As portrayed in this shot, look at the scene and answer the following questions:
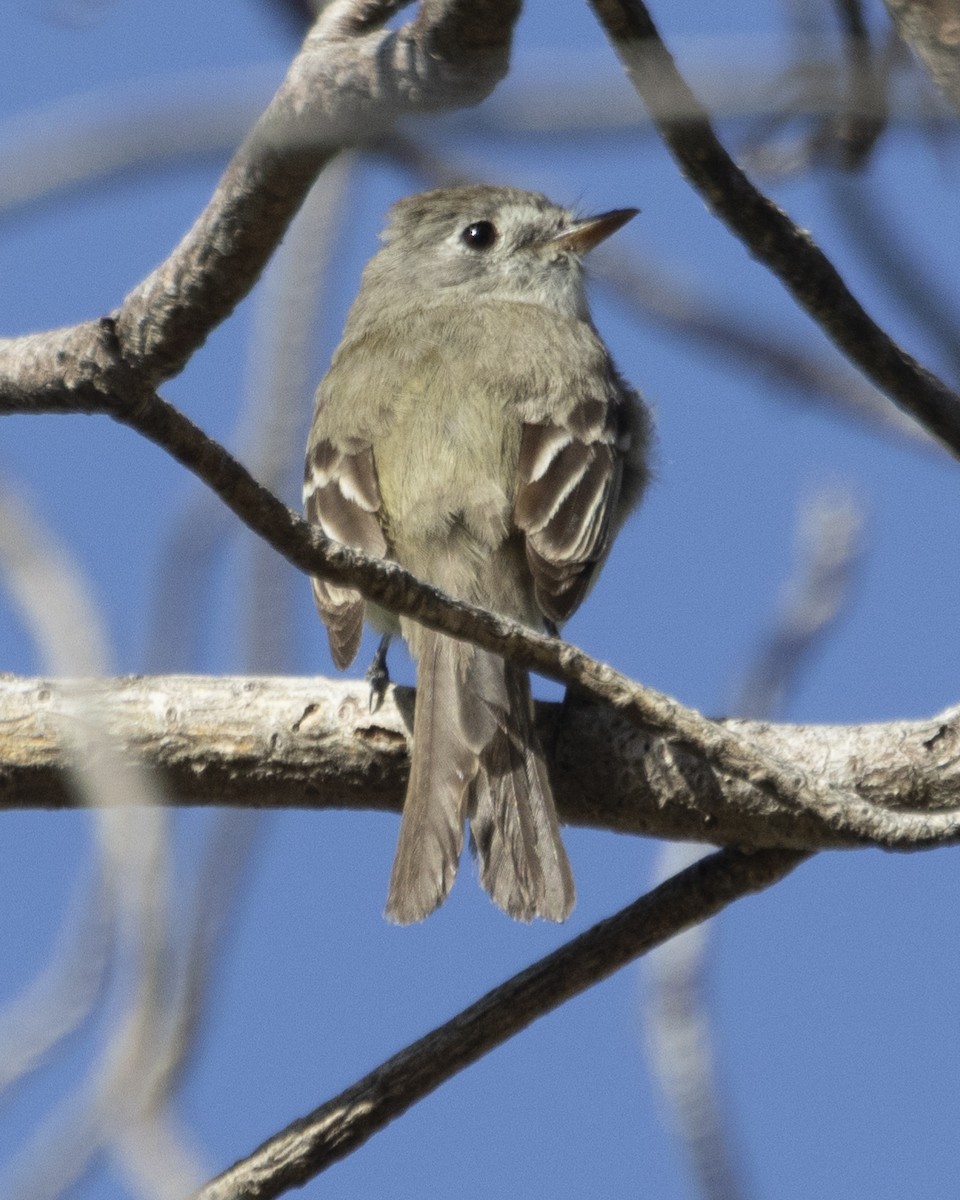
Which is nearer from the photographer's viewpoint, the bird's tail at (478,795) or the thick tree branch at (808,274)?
the thick tree branch at (808,274)

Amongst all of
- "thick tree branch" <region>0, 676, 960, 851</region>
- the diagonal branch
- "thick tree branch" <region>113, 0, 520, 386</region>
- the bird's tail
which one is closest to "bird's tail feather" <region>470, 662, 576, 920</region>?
the bird's tail

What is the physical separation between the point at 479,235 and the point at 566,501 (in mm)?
2167

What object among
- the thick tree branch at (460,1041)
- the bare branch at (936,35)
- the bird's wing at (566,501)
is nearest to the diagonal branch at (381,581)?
the thick tree branch at (460,1041)

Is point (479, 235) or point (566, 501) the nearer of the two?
point (566, 501)

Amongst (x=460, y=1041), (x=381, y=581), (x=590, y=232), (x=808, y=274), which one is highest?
(x=590, y=232)

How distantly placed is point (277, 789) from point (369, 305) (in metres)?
2.95

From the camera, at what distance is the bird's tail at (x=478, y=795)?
4.45 meters

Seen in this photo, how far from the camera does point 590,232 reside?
22.8ft

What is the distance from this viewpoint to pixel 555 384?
5.95 meters

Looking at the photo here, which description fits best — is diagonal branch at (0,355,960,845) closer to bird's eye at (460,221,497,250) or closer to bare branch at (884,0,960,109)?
bare branch at (884,0,960,109)

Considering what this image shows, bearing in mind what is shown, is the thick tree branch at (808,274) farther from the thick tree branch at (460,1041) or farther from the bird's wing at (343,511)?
the bird's wing at (343,511)

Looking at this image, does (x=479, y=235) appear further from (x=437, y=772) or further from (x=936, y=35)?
(x=936, y=35)

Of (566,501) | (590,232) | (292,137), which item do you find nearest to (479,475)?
(566,501)

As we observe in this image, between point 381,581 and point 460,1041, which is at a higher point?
point 381,581
